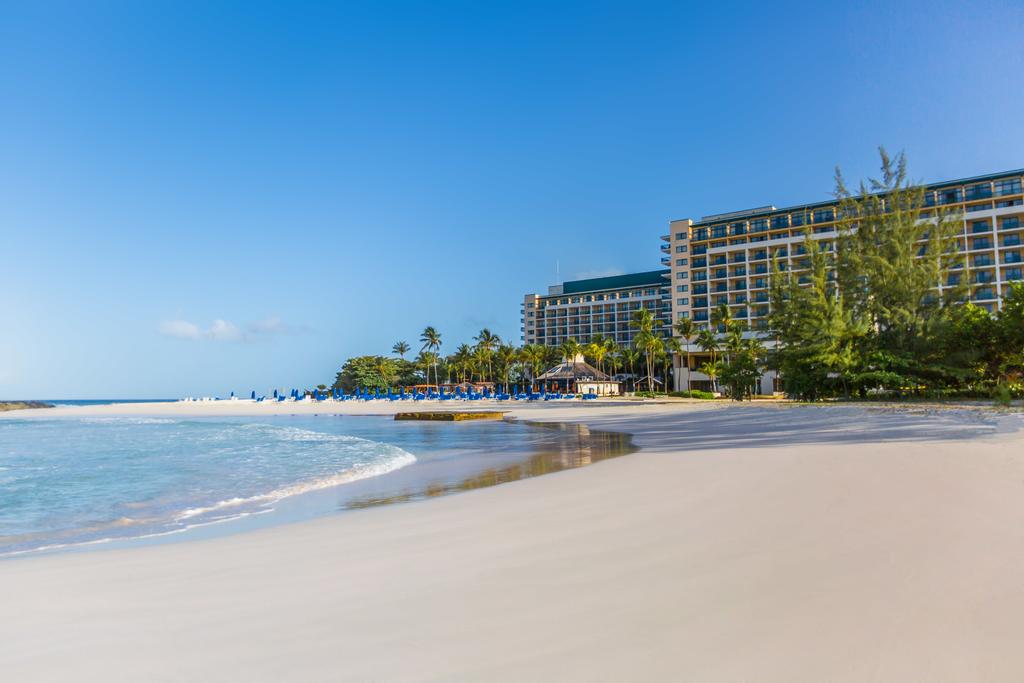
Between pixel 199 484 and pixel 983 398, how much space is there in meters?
29.4

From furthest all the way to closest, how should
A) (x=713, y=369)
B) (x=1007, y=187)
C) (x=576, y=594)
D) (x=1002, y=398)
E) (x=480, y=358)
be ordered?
(x=480, y=358) < (x=1007, y=187) < (x=713, y=369) < (x=1002, y=398) < (x=576, y=594)

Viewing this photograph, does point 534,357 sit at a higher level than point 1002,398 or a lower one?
higher

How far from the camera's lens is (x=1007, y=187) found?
70750mm

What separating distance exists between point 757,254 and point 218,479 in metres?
86.8

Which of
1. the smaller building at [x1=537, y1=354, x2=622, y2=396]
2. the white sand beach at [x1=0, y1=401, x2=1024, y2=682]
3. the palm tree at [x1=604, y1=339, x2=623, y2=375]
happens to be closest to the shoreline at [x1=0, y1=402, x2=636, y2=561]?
the white sand beach at [x1=0, y1=401, x2=1024, y2=682]

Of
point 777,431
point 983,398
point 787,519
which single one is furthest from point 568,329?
point 787,519

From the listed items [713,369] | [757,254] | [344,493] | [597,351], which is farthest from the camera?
[597,351]

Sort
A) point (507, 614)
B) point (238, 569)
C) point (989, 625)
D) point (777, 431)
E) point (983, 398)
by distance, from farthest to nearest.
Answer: point (983, 398), point (777, 431), point (238, 569), point (507, 614), point (989, 625)

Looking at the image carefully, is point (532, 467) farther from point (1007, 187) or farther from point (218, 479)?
point (1007, 187)

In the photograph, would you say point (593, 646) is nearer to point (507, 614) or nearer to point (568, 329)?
point (507, 614)

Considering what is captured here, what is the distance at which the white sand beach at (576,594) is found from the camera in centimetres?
277

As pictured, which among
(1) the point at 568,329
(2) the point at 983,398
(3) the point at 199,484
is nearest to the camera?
(3) the point at 199,484

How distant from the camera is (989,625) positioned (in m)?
2.89

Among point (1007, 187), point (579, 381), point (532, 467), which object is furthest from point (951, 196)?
point (532, 467)
